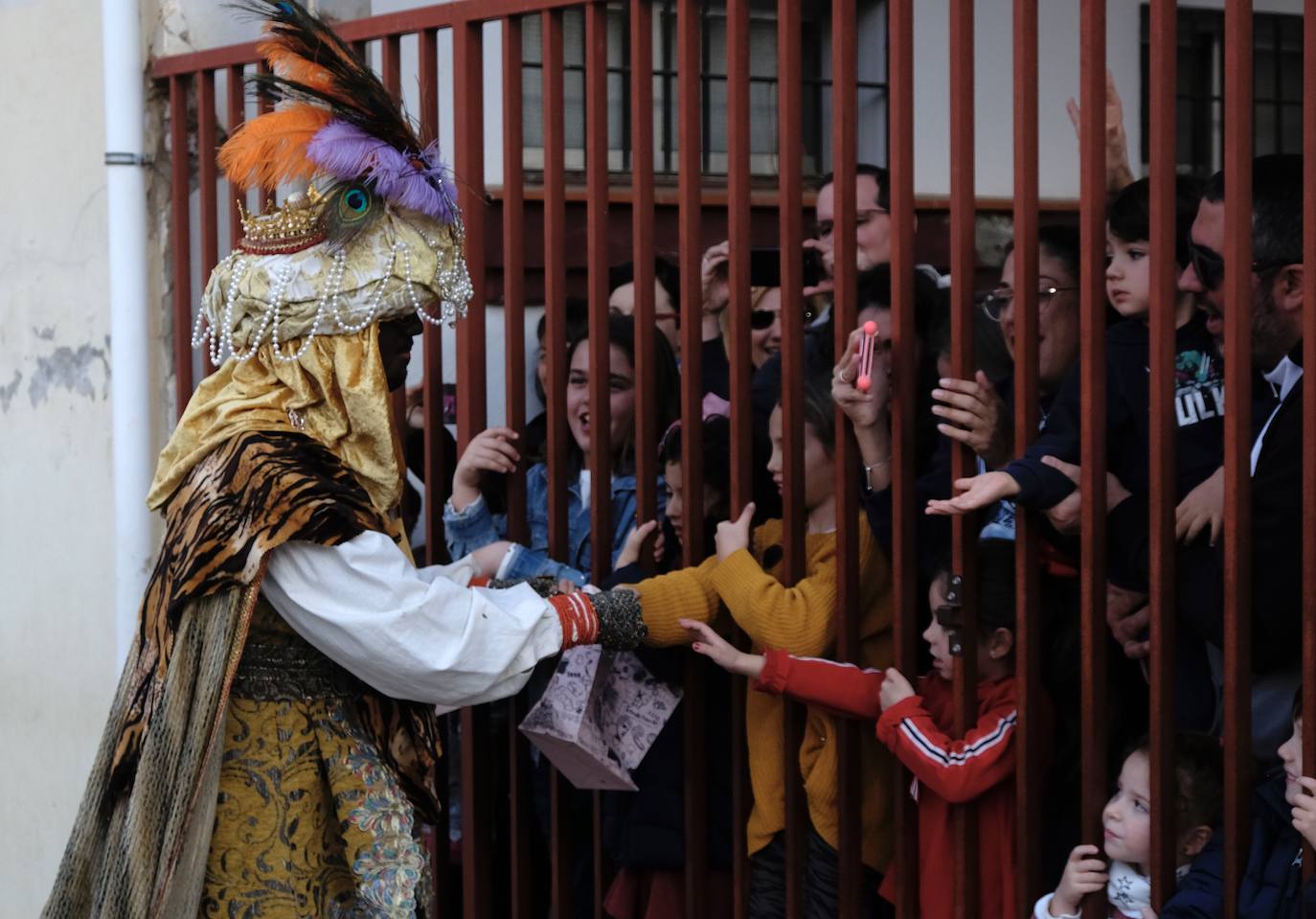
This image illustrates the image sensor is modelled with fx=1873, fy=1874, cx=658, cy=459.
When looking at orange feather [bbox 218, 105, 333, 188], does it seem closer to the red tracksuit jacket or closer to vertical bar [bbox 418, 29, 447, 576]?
vertical bar [bbox 418, 29, 447, 576]

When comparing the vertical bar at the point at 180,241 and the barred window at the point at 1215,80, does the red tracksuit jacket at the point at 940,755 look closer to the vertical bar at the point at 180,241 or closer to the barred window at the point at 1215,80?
the vertical bar at the point at 180,241

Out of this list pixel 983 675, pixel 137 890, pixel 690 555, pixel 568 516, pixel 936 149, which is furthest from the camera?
pixel 936 149

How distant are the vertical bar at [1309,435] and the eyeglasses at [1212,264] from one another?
141mm

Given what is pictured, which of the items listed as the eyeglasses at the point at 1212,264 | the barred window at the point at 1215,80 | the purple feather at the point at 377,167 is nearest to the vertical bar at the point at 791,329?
the purple feather at the point at 377,167

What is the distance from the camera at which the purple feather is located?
3.23 meters

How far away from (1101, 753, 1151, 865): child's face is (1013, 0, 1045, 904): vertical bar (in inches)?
5.6

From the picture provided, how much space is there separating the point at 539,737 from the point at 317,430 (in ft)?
2.64

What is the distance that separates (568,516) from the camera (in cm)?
404

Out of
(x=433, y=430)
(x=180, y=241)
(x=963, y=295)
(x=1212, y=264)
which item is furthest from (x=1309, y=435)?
(x=180, y=241)

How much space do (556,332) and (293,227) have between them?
2.53 feet

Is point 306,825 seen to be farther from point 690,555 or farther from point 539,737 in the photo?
point 690,555

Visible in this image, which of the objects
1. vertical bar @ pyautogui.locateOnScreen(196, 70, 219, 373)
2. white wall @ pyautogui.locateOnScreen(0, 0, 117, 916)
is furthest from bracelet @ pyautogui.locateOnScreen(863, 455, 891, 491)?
white wall @ pyautogui.locateOnScreen(0, 0, 117, 916)

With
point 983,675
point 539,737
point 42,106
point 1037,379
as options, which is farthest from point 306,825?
point 42,106

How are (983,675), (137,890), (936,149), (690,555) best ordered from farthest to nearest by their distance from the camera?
(936,149) < (690,555) < (983,675) < (137,890)
